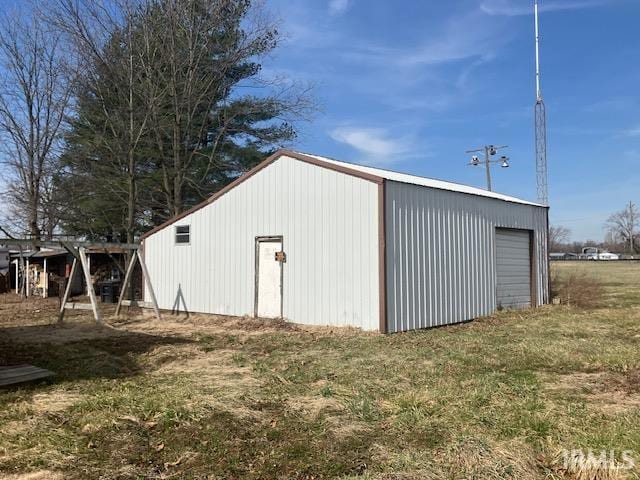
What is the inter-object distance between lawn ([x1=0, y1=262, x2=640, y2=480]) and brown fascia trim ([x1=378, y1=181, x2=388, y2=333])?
50cm

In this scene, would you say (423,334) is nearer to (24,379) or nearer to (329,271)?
(329,271)

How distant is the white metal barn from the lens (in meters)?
10.9

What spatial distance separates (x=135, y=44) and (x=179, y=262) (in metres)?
9.13

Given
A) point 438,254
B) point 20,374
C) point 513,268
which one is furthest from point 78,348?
point 513,268

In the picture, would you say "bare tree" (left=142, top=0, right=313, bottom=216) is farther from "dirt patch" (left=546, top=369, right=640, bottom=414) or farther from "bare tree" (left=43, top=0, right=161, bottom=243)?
"dirt patch" (left=546, top=369, right=640, bottom=414)

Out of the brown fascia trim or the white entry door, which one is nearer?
the brown fascia trim

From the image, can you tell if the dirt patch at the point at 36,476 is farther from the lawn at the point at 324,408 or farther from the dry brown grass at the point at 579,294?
the dry brown grass at the point at 579,294

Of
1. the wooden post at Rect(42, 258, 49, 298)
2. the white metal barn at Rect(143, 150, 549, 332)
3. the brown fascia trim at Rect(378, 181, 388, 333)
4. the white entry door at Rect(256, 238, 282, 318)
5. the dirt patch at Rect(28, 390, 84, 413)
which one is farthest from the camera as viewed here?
the wooden post at Rect(42, 258, 49, 298)

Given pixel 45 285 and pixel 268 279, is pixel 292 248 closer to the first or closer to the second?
pixel 268 279

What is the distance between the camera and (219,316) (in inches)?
540

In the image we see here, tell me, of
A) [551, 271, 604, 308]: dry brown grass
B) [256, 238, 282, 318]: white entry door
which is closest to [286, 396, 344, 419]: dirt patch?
[256, 238, 282, 318]: white entry door

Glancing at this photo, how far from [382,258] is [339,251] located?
118 cm

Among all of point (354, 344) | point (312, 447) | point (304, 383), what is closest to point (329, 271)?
point (354, 344)

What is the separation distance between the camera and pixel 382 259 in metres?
10.5
